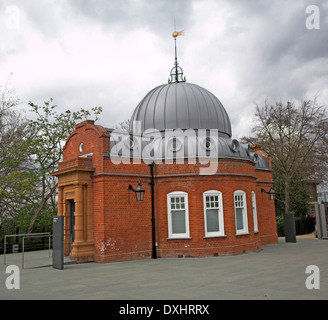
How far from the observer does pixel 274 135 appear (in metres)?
35.2

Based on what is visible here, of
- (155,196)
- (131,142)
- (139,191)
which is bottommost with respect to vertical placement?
(155,196)

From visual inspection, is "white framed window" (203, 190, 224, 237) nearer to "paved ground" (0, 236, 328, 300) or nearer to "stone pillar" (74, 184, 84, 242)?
"paved ground" (0, 236, 328, 300)

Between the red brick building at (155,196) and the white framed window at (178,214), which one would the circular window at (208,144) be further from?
the white framed window at (178,214)

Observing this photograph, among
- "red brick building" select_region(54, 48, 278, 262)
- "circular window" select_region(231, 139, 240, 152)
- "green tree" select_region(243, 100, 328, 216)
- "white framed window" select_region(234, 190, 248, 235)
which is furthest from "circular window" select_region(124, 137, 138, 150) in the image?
"green tree" select_region(243, 100, 328, 216)

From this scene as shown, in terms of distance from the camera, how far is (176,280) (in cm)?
1090

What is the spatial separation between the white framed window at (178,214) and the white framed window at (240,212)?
2862mm

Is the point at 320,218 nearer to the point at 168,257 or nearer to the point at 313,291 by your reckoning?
the point at 168,257

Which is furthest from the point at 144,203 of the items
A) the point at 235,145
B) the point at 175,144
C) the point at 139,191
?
the point at 235,145

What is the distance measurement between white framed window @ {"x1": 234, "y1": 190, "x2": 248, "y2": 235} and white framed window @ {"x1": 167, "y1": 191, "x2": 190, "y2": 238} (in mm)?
2862

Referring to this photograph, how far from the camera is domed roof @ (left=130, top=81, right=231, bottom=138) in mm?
20672

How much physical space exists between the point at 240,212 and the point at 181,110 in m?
6.91

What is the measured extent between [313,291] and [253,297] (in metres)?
1.73

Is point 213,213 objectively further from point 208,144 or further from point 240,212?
point 208,144
